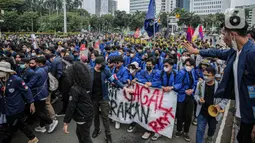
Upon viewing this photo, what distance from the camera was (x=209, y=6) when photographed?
149 meters

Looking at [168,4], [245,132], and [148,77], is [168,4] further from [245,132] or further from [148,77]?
[245,132]

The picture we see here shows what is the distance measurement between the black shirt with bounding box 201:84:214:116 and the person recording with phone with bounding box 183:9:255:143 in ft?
6.25

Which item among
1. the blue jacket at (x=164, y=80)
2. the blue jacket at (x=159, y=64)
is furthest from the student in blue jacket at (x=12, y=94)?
the blue jacket at (x=159, y=64)

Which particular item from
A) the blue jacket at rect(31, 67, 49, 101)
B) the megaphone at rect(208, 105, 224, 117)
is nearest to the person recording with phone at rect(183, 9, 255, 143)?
the megaphone at rect(208, 105, 224, 117)

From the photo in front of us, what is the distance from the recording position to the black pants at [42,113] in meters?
4.97

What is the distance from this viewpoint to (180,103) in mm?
4887

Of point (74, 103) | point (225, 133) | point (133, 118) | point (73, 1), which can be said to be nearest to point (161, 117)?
point (133, 118)

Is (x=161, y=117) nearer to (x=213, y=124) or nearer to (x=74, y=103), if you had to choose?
(x=213, y=124)

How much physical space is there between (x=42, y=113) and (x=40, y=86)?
0.68m

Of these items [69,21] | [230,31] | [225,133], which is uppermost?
[69,21]

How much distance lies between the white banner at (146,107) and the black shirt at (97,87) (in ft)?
2.91

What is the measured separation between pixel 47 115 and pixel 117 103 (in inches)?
73.4

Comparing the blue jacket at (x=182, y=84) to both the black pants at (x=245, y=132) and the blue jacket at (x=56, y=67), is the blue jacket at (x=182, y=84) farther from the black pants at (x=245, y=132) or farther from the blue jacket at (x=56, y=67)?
the blue jacket at (x=56, y=67)

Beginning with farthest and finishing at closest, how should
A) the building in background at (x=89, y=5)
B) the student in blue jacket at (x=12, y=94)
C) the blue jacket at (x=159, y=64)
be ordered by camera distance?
1. the building in background at (x=89, y=5)
2. the blue jacket at (x=159, y=64)
3. the student in blue jacket at (x=12, y=94)
